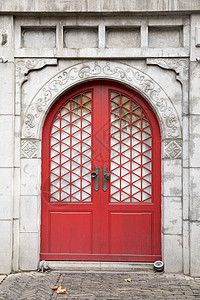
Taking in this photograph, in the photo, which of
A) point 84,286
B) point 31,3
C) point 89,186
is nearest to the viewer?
point 84,286

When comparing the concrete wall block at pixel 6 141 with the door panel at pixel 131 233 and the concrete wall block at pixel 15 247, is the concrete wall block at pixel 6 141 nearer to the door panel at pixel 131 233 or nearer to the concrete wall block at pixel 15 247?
the concrete wall block at pixel 15 247

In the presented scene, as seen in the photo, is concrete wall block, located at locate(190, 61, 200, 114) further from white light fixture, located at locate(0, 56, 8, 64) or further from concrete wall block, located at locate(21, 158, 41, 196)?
white light fixture, located at locate(0, 56, 8, 64)

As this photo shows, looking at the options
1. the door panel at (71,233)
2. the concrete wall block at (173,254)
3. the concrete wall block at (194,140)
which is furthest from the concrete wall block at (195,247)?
the door panel at (71,233)

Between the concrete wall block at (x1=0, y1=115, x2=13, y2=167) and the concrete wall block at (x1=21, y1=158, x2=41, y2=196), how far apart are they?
26 centimetres

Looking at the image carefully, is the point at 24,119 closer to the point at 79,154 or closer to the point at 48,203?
the point at 79,154

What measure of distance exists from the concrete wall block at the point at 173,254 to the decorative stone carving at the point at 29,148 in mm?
2707

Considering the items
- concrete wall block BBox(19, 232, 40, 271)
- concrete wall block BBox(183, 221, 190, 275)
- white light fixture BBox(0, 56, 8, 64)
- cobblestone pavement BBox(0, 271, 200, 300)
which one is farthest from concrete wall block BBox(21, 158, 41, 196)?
concrete wall block BBox(183, 221, 190, 275)

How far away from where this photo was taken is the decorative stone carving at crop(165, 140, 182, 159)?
5824 mm

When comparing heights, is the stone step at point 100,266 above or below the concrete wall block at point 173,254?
below

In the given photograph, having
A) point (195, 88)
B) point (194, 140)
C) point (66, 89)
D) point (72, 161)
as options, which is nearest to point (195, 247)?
point (194, 140)

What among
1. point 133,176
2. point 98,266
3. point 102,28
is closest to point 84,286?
point 98,266

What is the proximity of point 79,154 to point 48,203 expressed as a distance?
1.03m

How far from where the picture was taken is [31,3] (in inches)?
224

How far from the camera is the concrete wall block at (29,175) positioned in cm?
589
